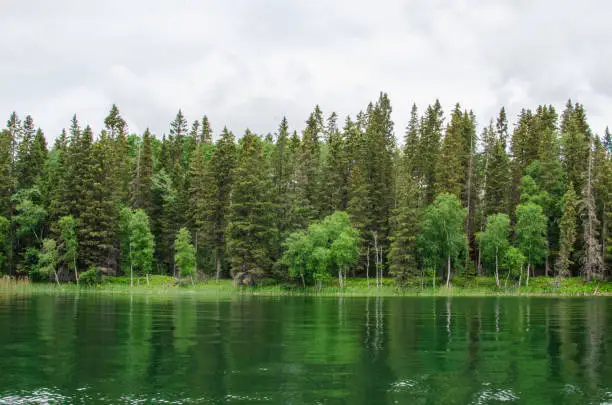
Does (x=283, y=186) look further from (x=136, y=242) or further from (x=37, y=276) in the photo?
(x=37, y=276)

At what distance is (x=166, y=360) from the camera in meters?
23.0

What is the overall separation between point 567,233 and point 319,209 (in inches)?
1503

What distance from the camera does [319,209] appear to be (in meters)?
94.6

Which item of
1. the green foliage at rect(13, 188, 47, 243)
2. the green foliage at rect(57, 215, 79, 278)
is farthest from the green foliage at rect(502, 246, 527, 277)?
the green foliage at rect(13, 188, 47, 243)

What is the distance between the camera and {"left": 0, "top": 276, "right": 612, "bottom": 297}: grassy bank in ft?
252

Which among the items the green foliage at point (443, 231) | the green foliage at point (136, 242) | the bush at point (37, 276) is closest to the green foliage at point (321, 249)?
the green foliage at point (443, 231)

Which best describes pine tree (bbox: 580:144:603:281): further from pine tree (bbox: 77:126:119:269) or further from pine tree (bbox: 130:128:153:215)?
pine tree (bbox: 77:126:119:269)

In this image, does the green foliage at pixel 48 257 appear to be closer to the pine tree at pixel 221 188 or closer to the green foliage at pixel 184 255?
the green foliage at pixel 184 255

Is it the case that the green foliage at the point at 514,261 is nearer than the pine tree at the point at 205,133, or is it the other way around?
the green foliage at the point at 514,261

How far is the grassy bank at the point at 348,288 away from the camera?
76.8 metres

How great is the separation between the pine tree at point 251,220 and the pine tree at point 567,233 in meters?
41.8

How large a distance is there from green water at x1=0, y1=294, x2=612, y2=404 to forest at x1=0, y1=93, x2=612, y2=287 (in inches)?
1613

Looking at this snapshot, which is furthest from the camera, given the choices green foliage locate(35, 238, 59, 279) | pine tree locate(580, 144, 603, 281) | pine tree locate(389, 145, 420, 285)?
pine tree locate(580, 144, 603, 281)

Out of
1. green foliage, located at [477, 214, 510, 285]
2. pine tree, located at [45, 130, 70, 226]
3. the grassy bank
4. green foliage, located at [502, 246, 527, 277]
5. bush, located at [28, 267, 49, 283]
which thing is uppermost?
pine tree, located at [45, 130, 70, 226]
